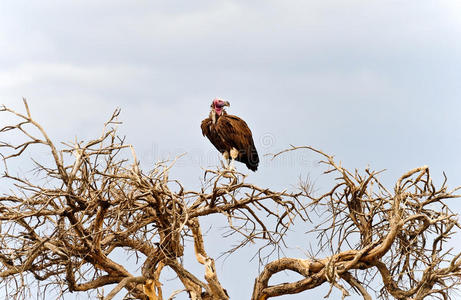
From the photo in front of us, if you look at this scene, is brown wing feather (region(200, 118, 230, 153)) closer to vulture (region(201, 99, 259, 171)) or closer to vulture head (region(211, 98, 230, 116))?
vulture (region(201, 99, 259, 171))

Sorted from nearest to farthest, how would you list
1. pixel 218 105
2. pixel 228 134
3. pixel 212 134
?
pixel 228 134
pixel 212 134
pixel 218 105

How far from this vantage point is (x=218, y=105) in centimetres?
945

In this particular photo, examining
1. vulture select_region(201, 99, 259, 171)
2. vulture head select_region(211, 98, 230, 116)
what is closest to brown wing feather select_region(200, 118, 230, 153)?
vulture select_region(201, 99, 259, 171)

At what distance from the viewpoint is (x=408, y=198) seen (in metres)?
6.91

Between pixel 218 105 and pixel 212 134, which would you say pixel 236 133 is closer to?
pixel 212 134

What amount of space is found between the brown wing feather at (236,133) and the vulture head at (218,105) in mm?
153

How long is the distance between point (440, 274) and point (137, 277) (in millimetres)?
3296

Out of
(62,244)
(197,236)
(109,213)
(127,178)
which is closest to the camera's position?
(127,178)

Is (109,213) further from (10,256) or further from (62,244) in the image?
(10,256)

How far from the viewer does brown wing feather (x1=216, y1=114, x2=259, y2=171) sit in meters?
9.12

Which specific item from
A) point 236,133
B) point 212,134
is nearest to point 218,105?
point 212,134

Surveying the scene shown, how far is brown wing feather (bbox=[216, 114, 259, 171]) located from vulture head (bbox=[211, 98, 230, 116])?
0.15m

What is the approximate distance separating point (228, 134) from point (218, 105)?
0.58m

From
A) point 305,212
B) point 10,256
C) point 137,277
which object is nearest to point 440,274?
point 305,212
